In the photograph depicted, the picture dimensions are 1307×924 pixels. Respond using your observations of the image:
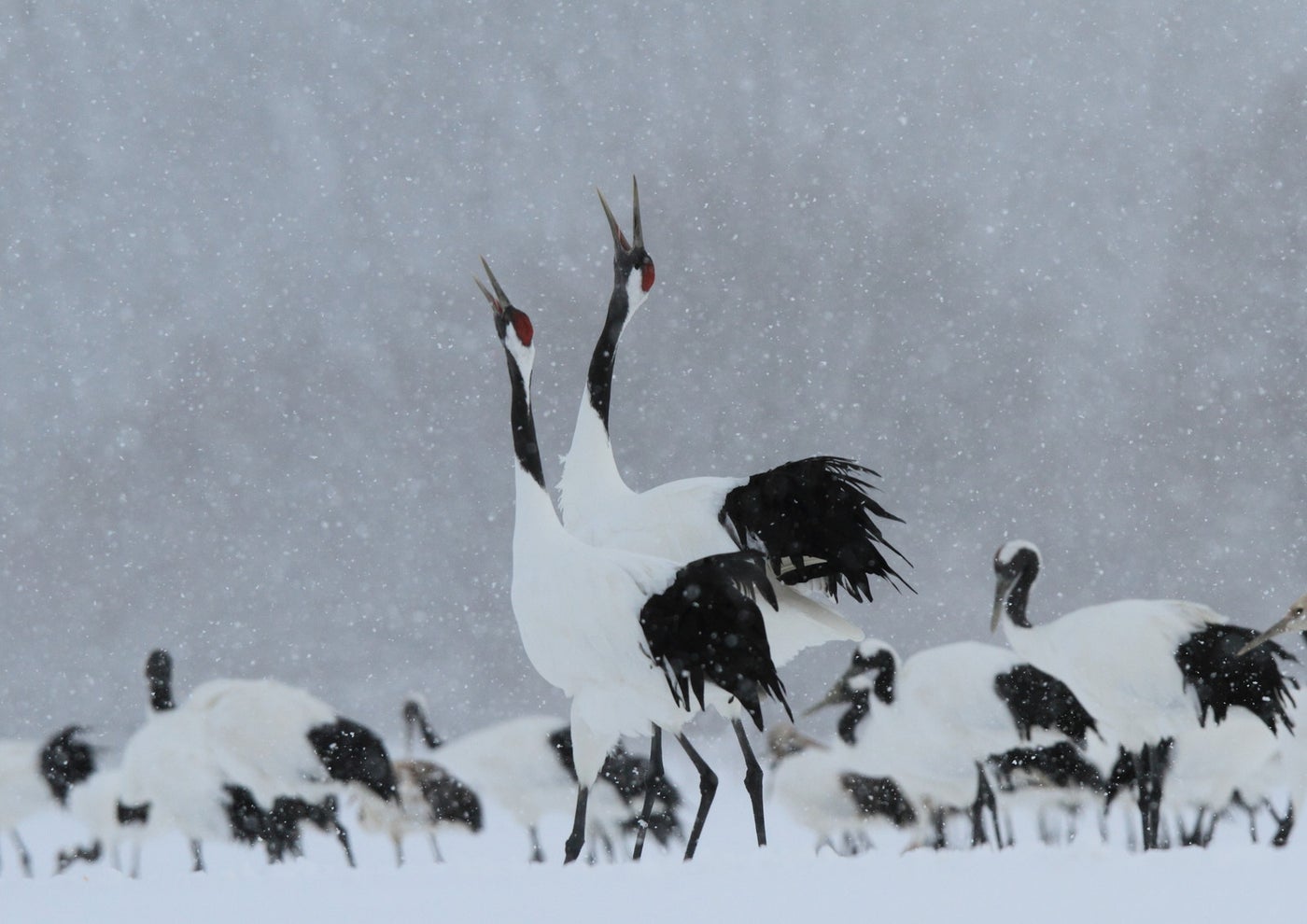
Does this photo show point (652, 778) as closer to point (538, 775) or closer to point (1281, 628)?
point (1281, 628)

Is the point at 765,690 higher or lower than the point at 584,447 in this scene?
lower

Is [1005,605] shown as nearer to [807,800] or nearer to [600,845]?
[807,800]

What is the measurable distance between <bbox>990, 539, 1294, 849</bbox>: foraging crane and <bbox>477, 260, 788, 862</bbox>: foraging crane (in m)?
2.40

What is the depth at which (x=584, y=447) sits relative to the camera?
20.3 ft

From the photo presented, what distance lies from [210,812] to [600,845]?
14.5ft

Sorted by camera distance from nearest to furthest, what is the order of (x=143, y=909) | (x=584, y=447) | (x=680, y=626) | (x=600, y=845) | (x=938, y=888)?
(x=938, y=888), (x=143, y=909), (x=680, y=626), (x=584, y=447), (x=600, y=845)

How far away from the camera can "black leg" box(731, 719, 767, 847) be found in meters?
5.49

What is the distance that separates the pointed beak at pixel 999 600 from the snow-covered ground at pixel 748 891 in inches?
101

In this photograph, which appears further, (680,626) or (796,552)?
(796,552)

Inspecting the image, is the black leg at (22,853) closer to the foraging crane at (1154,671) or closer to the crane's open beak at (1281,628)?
the foraging crane at (1154,671)

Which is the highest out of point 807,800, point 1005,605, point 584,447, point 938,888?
point 584,447

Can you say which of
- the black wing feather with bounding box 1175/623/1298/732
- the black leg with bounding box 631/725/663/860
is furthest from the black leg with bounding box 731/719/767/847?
the black wing feather with bounding box 1175/623/1298/732

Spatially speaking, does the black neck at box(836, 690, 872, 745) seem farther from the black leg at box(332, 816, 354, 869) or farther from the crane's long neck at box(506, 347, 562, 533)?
the crane's long neck at box(506, 347, 562, 533)

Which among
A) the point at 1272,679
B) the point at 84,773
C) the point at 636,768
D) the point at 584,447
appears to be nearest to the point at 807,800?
the point at 636,768
